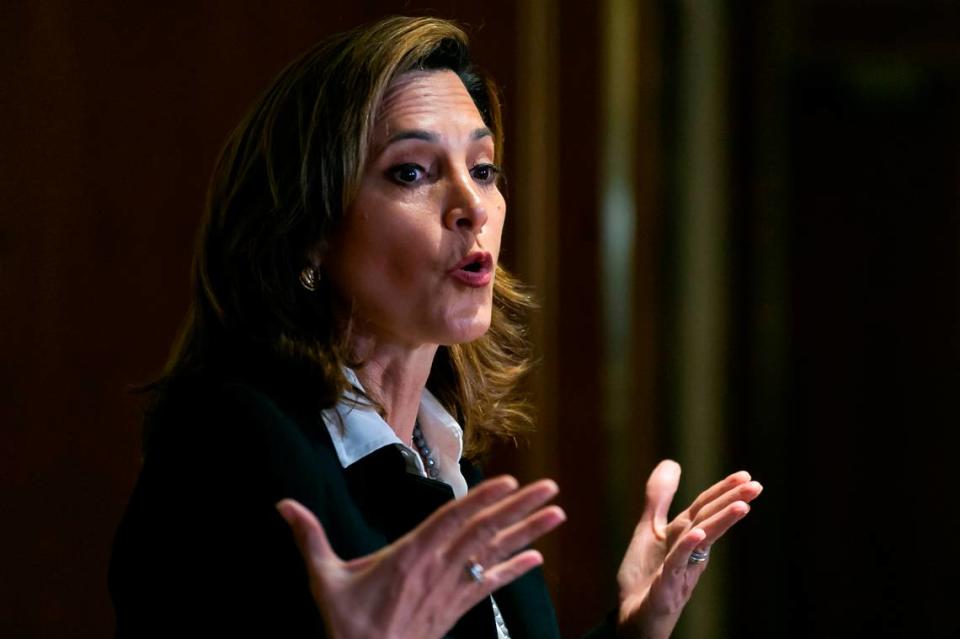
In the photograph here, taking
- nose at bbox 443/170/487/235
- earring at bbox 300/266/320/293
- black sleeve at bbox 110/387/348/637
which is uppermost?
nose at bbox 443/170/487/235

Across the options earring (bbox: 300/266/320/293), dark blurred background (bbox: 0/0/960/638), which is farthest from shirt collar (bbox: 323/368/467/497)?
dark blurred background (bbox: 0/0/960/638)

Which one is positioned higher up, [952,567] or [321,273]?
[321,273]

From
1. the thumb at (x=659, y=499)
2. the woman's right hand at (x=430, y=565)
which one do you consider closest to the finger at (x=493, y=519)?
the woman's right hand at (x=430, y=565)

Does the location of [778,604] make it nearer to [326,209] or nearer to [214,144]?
[214,144]

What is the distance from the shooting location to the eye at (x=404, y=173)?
4.95 feet

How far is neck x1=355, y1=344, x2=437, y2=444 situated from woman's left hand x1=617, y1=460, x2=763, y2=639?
342mm

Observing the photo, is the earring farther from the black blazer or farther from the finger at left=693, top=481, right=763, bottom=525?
the finger at left=693, top=481, right=763, bottom=525

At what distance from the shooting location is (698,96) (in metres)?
2.79

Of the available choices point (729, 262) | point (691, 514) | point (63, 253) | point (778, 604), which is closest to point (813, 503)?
point (778, 604)

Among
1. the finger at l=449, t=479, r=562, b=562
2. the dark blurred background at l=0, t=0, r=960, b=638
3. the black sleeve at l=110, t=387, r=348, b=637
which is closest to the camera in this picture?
the finger at l=449, t=479, r=562, b=562

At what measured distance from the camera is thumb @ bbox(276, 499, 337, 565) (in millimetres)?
1146

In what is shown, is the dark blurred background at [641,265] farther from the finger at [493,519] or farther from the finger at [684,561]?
the finger at [493,519]

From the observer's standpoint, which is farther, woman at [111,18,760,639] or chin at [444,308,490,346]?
chin at [444,308,490,346]

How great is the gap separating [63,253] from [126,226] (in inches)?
4.2
